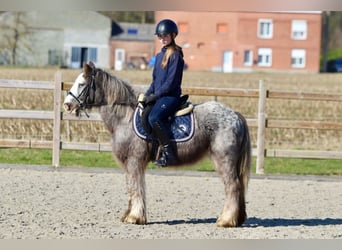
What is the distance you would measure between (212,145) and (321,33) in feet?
192

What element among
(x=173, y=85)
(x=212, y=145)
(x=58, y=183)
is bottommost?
(x=58, y=183)

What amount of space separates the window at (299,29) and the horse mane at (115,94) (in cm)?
5674

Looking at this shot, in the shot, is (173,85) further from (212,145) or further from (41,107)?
(41,107)

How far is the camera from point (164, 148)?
8.00 m

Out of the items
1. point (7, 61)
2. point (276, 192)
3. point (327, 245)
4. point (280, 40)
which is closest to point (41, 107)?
point (276, 192)

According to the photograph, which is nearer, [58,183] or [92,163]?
[58,183]

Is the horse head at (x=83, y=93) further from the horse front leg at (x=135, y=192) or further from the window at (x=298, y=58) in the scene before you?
the window at (x=298, y=58)

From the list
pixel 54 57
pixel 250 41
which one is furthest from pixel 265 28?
pixel 54 57

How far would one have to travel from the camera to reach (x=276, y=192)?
10.9m

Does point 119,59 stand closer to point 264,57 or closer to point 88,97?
point 264,57

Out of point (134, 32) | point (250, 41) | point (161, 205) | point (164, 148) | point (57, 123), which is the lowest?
point (161, 205)

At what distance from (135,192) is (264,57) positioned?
59964mm

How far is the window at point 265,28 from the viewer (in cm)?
6391

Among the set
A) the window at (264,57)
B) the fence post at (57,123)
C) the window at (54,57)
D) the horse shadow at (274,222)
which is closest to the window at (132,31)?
the window at (54,57)
